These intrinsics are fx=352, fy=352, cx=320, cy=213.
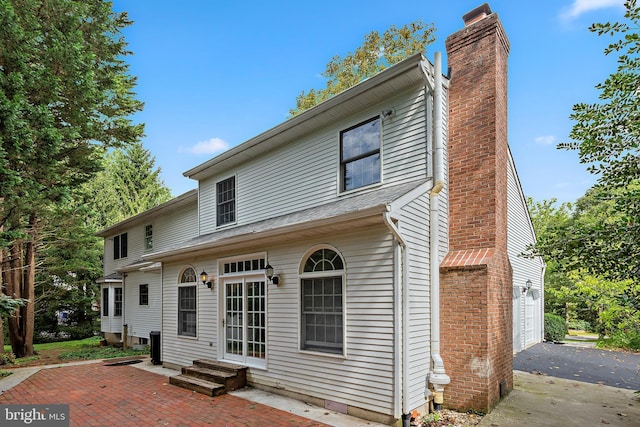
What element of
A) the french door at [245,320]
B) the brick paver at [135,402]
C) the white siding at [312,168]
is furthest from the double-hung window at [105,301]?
the french door at [245,320]

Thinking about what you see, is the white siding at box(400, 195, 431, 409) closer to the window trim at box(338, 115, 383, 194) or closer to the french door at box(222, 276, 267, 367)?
the window trim at box(338, 115, 383, 194)

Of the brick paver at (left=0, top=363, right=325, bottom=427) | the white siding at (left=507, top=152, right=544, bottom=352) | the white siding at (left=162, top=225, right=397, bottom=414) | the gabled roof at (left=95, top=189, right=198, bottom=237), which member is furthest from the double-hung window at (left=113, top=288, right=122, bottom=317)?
the white siding at (left=507, top=152, right=544, bottom=352)

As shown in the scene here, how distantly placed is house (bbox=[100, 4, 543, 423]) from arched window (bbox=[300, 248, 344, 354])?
2 cm

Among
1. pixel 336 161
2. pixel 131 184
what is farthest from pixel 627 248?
pixel 131 184

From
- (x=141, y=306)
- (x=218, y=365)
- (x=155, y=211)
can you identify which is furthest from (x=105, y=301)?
(x=218, y=365)

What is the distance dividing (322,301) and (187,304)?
4.94m

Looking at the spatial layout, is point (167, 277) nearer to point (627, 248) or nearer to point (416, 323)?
point (416, 323)

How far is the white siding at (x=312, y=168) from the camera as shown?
6.55 m

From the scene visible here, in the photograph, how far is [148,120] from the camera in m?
14.0

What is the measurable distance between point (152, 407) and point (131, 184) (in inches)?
928

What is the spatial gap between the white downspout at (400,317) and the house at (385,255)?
0.07 ft

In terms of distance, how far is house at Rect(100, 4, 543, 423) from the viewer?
5586 mm

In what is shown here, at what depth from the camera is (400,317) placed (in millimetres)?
5324

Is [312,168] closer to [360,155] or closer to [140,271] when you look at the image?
[360,155]
